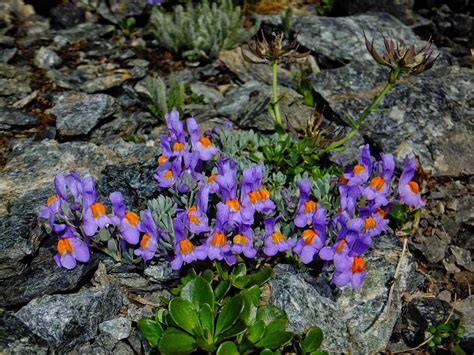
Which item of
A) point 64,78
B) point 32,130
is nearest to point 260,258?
point 32,130

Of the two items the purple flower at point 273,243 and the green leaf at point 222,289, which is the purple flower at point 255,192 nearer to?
the purple flower at point 273,243

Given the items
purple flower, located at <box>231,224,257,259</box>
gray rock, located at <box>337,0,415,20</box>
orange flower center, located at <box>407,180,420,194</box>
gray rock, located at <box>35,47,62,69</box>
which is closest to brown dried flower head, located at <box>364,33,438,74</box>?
orange flower center, located at <box>407,180,420,194</box>

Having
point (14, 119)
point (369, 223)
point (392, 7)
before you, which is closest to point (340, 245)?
point (369, 223)

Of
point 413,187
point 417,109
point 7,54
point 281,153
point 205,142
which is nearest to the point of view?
point 413,187

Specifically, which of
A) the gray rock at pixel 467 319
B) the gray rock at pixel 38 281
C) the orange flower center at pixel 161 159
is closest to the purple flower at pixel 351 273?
the gray rock at pixel 467 319

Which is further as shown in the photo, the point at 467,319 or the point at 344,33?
the point at 344,33

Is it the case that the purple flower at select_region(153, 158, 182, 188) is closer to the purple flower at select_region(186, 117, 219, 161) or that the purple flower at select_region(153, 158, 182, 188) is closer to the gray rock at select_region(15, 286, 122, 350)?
the purple flower at select_region(186, 117, 219, 161)

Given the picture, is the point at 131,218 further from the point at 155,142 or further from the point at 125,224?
the point at 155,142
